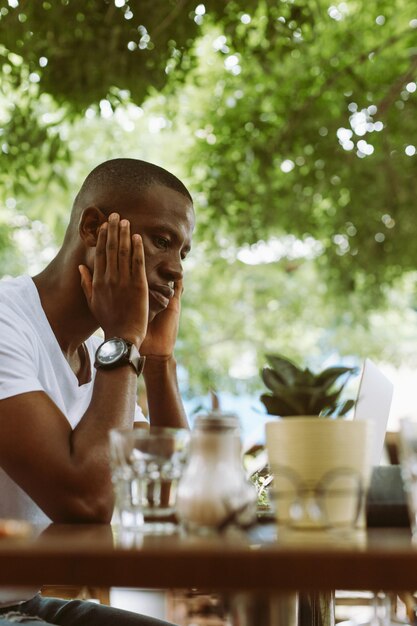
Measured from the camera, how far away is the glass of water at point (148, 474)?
90 centimetres

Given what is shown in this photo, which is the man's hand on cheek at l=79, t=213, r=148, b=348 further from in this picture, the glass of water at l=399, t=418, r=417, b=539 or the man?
the glass of water at l=399, t=418, r=417, b=539

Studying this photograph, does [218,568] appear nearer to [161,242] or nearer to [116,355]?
[116,355]

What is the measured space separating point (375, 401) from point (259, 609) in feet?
2.32

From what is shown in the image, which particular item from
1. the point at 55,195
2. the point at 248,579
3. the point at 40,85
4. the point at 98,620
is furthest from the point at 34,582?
the point at 55,195

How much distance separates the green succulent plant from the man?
0.38 m

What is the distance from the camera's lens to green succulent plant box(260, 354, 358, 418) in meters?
0.92

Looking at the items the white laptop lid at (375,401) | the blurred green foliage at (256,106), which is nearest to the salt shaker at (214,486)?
the white laptop lid at (375,401)

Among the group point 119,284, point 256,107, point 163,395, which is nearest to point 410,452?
point 119,284

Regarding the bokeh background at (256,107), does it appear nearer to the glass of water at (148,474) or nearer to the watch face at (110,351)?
the watch face at (110,351)

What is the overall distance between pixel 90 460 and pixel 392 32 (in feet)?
15.1

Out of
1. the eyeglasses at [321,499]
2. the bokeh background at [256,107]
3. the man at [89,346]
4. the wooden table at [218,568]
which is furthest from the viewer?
the bokeh background at [256,107]

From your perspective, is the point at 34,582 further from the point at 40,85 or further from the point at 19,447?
the point at 40,85

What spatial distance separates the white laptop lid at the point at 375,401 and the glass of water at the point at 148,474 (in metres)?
0.58

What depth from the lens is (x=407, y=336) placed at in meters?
11.7
